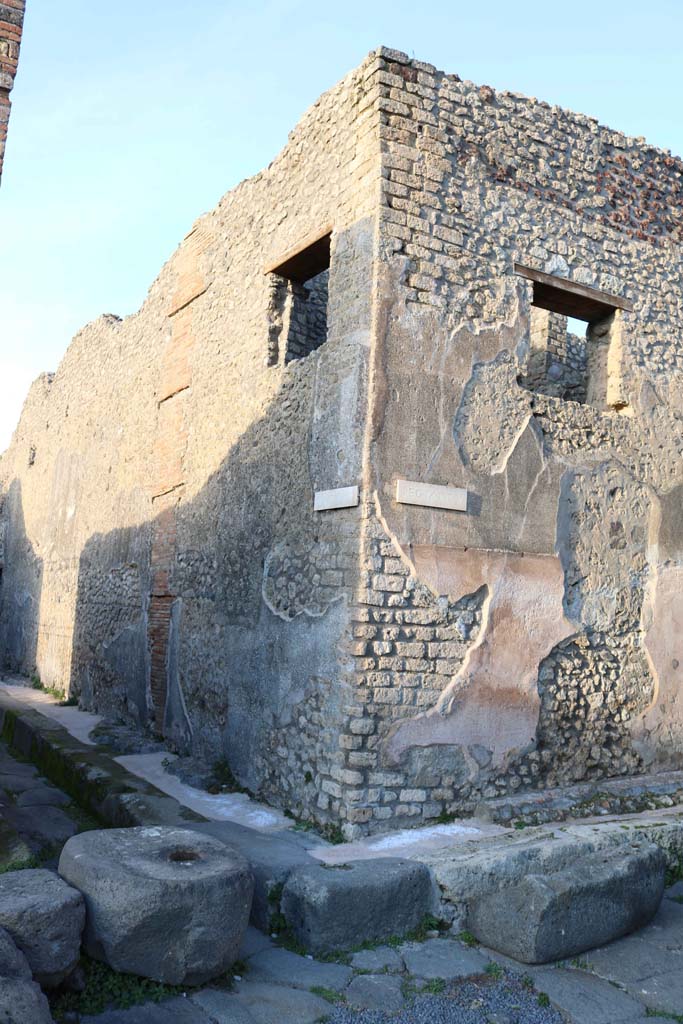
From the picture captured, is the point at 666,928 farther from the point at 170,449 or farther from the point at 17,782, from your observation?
the point at 170,449

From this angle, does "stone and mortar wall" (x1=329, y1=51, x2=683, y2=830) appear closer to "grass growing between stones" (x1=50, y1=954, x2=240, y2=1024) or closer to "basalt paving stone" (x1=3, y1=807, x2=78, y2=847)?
"grass growing between stones" (x1=50, y1=954, x2=240, y2=1024)

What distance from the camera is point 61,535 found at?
32.5 feet

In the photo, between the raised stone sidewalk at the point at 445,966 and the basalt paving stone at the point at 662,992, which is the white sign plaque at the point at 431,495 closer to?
the raised stone sidewalk at the point at 445,966

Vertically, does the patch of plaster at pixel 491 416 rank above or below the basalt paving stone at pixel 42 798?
above

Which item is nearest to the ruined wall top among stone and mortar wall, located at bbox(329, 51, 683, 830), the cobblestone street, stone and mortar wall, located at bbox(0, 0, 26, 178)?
stone and mortar wall, located at bbox(329, 51, 683, 830)

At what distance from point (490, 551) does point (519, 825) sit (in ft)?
4.76

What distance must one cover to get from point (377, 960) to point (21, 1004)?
1.51 metres

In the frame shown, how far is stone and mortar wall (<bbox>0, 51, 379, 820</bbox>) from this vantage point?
465 cm

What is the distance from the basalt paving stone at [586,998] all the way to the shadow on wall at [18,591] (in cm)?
829

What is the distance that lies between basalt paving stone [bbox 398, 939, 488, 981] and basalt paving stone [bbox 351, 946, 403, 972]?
0.04 metres

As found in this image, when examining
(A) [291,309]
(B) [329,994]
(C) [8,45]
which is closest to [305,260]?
(A) [291,309]

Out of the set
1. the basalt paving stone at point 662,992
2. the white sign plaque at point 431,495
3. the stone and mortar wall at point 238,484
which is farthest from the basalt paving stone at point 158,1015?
the white sign plaque at point 431,495

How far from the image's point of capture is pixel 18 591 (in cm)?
1145

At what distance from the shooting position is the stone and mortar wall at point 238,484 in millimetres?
4652
